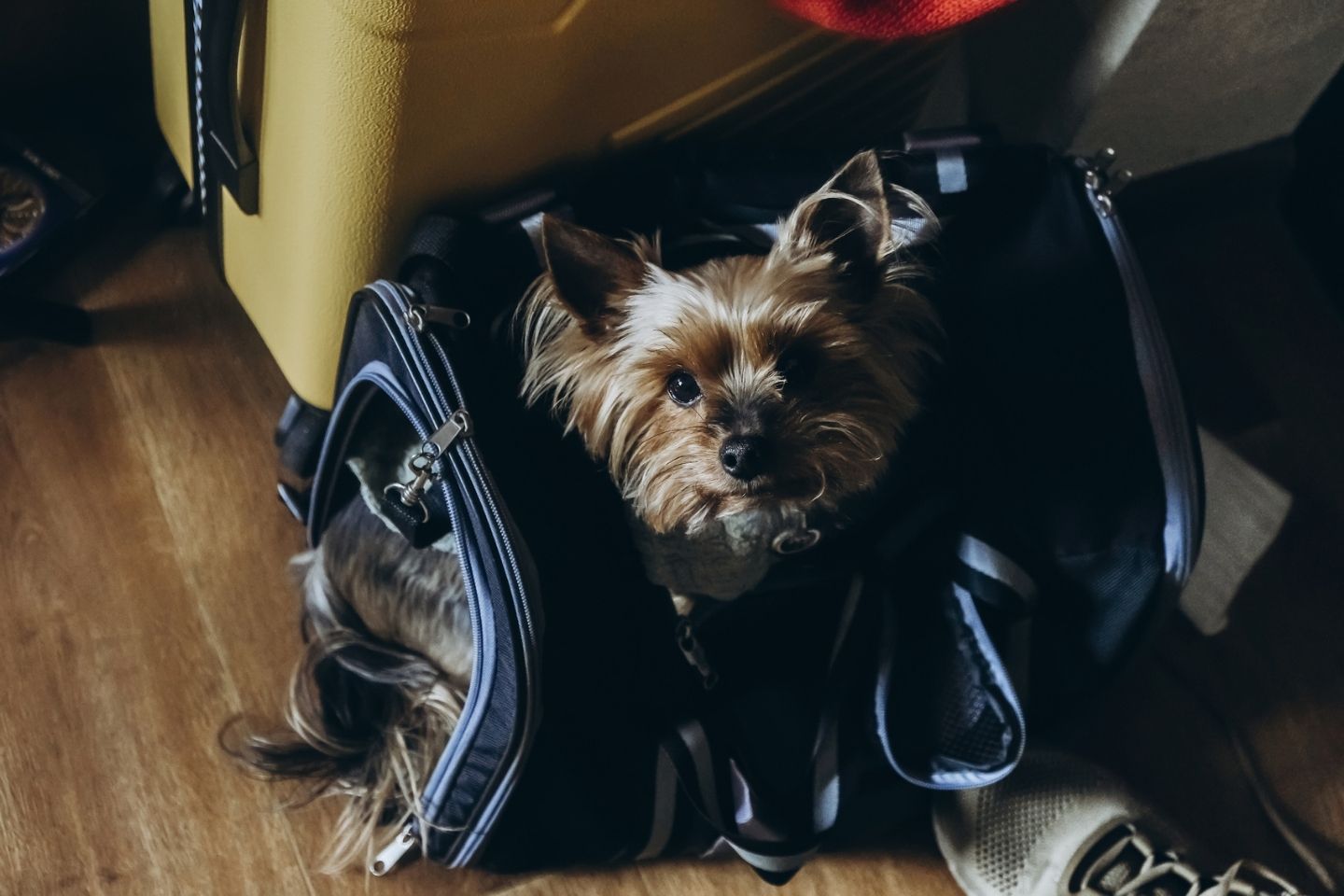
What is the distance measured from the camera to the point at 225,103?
100 centimetres

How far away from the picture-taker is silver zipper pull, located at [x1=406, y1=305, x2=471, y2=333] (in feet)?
3.23

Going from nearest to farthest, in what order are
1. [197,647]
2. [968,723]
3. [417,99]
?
[417,99], [968,723], [197,647]

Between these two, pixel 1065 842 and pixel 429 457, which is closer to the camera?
pixel 429 457

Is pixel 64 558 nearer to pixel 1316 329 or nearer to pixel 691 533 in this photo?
pixel 691 533

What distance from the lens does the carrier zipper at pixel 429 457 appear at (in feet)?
3.17

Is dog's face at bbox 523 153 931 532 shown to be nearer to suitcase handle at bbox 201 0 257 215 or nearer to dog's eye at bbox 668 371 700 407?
dog's eye at bbox 668 371 700 407


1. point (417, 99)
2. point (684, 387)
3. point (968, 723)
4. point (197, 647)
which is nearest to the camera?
point (417, 99)

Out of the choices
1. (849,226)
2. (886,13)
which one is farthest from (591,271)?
(886,13)

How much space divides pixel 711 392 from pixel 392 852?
2.01 feet

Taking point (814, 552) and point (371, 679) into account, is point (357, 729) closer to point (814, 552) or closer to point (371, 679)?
point (371, 679)

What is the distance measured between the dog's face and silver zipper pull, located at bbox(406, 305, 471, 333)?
0.06 meters

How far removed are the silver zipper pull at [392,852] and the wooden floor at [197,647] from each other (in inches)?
1.1

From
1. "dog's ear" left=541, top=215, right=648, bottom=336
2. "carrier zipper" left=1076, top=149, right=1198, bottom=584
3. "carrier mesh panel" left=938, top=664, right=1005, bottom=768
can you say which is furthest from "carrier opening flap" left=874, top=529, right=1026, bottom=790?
"dog's ear" left=541, top=215, right=648, bottom=336

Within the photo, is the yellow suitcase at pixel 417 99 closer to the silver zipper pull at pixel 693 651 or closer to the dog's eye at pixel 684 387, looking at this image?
the dog's eye at pixel 684 387
